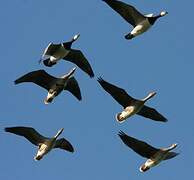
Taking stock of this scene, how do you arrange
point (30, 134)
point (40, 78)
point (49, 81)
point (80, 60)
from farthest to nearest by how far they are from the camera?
point (80, 60) < point (40, 78) < point (49, 81) < point (30, 134)

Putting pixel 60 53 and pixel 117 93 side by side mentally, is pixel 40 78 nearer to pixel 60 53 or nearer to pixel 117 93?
pixel 60 53

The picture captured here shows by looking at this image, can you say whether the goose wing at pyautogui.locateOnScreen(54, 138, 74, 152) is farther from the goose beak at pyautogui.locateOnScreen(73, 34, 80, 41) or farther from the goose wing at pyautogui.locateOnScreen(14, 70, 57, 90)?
the goose beak at pyautogui.locateOnScreen(73, 34, 80, 41)

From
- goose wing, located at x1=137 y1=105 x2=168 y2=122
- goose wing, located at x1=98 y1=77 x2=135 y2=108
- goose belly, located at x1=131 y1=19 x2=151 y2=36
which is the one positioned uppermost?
goose belly, located at x1=131 y1=19 x2=151 y2=36

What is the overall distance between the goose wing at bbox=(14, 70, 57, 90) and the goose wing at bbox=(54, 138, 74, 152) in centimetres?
200

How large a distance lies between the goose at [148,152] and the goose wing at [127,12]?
Result: 4095 mm

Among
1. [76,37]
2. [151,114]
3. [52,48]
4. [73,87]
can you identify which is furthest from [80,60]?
[151,114]

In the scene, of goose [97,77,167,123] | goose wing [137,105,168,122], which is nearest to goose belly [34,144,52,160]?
goose [97,77,167,123]

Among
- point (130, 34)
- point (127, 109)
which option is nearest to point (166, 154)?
point (127, 109)

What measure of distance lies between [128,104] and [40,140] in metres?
3.40

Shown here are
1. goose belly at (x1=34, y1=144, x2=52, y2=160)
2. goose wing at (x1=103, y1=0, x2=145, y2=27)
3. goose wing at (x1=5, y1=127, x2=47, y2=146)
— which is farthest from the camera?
goose wing at (x1=5, y1=127, x2=47, y2=146)

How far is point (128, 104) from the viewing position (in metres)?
33.1

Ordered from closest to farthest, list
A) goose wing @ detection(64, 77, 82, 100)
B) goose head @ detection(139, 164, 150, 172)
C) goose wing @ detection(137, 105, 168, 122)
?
1. goose head @ detection(139, 164, 150, 172)
2. goose wing @ detection(137, 105, 168, 122)
3. goose wing @ detection(64, 77, 82, 100)

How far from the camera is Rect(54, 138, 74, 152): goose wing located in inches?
1327

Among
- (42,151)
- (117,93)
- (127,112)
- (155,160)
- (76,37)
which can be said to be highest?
(76,37)
